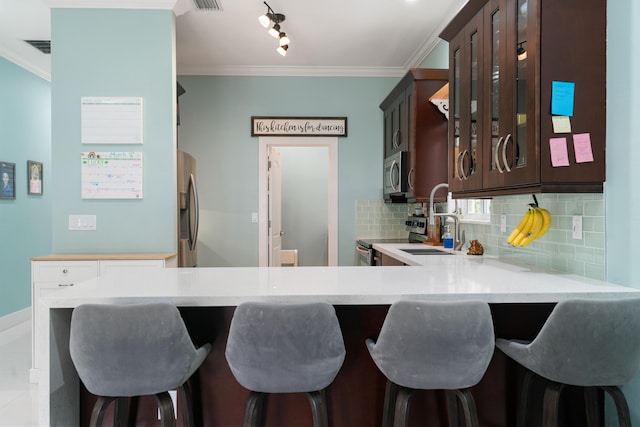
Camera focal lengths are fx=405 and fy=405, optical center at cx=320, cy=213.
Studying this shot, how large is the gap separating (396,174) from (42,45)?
375cm

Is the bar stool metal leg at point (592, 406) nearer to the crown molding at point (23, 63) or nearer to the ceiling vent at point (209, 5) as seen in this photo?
the ceiling vent at point (209, 5)

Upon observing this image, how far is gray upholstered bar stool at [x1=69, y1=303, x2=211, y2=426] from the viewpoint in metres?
1.33

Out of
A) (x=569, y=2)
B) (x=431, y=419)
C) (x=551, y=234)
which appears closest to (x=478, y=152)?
(x=551, y=234)

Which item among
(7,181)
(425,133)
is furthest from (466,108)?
(7,181)

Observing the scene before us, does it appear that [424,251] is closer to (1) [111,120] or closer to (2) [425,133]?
(2) [425,133]

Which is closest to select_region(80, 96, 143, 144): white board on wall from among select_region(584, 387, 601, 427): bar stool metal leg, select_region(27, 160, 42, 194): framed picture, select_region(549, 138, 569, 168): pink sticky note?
select_region(27, 160, 42, 194): framed picture

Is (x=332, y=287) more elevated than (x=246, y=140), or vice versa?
(x=246, y=140)

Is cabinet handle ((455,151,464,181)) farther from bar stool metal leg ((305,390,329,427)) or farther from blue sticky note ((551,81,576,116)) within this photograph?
bar stool metal leg ((305,390,329,427))

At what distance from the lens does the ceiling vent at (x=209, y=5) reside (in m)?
3.19

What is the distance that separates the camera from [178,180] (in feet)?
11.2

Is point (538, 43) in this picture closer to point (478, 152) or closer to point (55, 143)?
point (478, 152)

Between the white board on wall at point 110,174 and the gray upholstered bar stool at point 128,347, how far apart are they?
6.65 feet

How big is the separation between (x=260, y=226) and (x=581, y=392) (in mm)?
3539

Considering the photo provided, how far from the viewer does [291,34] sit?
149 inches
